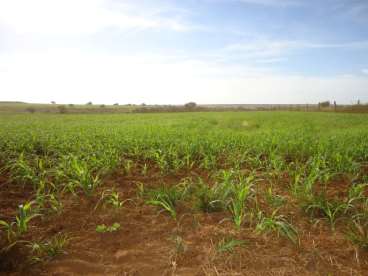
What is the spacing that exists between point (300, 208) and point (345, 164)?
6.69ft

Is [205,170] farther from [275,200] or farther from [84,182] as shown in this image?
[84,182]

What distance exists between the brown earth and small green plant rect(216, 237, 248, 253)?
0.04m

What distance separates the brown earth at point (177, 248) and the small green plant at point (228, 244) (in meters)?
0.04

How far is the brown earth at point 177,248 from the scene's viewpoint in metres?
2.25

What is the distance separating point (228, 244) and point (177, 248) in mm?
441

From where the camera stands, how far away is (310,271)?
7.27 feet

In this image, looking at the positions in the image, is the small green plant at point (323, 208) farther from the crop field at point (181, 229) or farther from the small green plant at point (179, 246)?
the small green plant at point (179, 246)

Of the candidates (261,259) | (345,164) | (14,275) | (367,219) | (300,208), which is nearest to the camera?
(14,275)

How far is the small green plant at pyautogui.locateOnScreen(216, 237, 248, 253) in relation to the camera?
7.84ft

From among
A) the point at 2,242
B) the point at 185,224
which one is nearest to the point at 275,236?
the point at 185,224

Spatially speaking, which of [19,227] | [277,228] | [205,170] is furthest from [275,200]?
[19,227]

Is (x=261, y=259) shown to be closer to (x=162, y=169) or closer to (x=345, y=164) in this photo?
(x=162, y=169)

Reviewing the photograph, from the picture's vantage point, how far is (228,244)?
2.39 m

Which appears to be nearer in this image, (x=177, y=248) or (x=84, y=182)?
(x=177, y=248)
